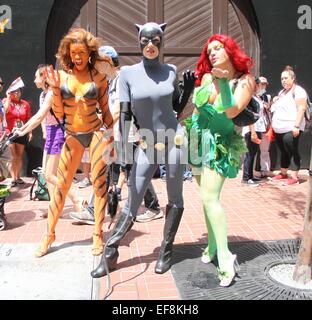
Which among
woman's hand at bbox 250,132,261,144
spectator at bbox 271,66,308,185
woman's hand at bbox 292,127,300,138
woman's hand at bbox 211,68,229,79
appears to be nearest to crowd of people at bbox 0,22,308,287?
woman's hand at bbox 211,68,229,79

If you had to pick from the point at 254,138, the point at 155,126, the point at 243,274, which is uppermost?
the point at 155,126

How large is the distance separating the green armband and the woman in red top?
4665 mm

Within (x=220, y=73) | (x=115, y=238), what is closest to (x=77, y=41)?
(x=220, y=73)

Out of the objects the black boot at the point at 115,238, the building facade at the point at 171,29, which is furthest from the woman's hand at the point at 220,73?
the building facade at the point at 171,29

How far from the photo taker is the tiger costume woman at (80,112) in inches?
158

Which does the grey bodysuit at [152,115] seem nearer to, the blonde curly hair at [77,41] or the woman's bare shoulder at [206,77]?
the woman's bare shoulder at [206,77]

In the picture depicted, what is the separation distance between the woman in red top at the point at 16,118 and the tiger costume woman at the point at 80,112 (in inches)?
126

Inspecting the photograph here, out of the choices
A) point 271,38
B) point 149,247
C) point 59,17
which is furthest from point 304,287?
point 59,17

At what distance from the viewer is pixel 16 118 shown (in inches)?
289

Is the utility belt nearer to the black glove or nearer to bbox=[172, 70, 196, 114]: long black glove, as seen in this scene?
bbox=[172, 70, 196, 114]: long black glove

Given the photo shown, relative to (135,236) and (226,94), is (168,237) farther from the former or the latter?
(226,94)

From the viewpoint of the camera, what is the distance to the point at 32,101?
7832 mm

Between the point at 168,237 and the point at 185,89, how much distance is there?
1285 millimetres
